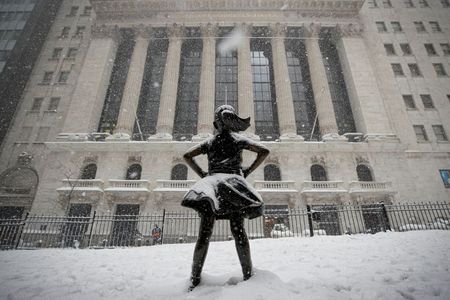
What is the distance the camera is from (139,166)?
81.7ft

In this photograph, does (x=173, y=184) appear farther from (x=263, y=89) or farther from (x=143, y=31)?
(x=143, y=31)

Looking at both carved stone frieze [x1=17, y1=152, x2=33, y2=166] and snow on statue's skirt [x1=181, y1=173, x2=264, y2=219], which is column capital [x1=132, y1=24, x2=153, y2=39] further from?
snow on statue's skirt [x1=181, y1=173, x2=264, y2=219]

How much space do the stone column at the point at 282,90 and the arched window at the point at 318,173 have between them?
313 centimetres

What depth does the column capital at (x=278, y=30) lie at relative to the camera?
32.1 metres

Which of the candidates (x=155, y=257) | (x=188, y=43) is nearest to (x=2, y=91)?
(x=188, y=43)

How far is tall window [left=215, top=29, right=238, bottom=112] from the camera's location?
99.5ft

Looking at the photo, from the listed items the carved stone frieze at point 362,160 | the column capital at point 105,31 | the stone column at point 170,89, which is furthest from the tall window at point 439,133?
the column capital at point 105,31

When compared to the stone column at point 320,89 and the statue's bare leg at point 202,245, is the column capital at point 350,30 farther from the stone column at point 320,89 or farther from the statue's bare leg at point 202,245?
the statue's bare leg at point 202,245

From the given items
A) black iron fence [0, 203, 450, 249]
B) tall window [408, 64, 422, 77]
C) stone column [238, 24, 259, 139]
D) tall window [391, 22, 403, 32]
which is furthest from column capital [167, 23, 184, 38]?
tall window [408, 64, 422, 77]

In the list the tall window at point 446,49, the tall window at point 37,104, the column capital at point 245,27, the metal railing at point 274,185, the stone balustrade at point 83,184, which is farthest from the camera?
the column capital at point 245,27

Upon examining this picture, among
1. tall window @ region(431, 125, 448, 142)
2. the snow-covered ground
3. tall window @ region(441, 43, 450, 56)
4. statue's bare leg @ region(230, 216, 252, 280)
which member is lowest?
the snow-covered ground

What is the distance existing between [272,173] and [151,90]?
58.4 feet

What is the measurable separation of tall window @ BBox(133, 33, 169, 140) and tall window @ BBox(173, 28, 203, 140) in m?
2.49

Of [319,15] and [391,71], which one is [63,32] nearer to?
[319,15]
